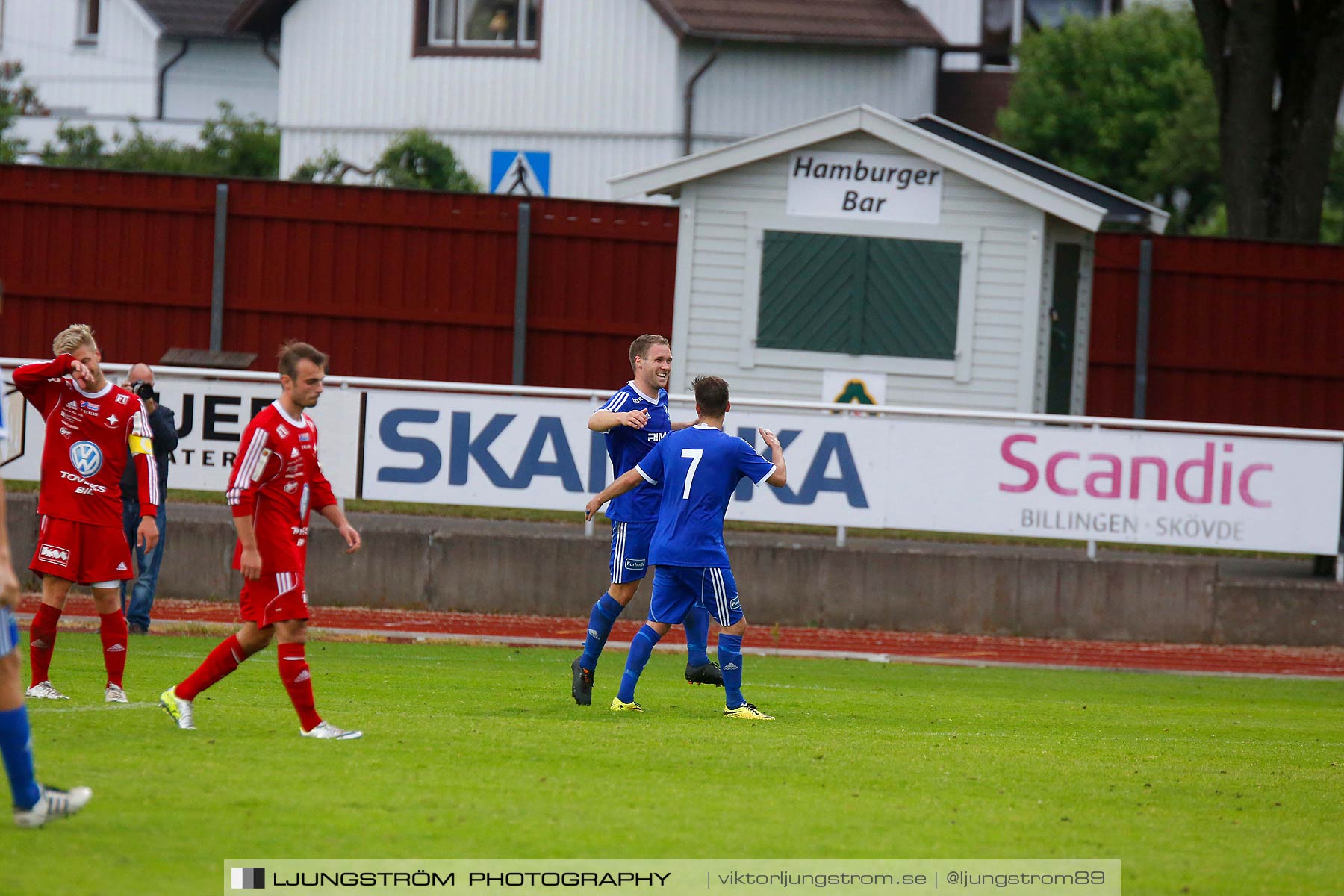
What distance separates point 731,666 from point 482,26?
23574 millimetres

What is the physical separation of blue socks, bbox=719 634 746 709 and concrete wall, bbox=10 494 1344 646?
5.49 m

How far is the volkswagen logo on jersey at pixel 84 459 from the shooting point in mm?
8953

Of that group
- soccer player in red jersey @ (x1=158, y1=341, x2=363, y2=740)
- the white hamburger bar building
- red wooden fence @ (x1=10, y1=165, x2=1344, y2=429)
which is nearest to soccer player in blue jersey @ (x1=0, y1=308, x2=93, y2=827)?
soccer player in red jersey @ (x1=158, y1=341, x2=363, y2=740)

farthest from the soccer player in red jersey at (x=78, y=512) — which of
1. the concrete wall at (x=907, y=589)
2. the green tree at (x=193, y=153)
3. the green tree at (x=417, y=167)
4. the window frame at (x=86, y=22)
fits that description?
the window frame at (x=86, y=22)

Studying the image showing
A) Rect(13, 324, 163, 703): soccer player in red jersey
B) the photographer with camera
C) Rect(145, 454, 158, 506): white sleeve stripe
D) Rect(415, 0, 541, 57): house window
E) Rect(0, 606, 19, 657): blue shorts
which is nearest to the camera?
Rect(0, 606, 19, 657): blue shorts

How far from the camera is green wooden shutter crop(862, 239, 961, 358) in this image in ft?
64.0

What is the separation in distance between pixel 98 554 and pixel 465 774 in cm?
300

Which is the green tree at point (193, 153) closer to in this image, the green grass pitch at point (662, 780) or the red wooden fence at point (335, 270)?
the red wooden fence at point (335, 270)

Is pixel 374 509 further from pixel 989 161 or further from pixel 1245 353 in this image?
pixel 1245 353

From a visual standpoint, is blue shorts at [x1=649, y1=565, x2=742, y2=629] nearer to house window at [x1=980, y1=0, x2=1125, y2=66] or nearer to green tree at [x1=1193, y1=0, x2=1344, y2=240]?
green tree at [x1=1193, y1=0, x2=1344, y2=240]

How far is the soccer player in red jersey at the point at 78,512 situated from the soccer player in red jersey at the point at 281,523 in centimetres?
147

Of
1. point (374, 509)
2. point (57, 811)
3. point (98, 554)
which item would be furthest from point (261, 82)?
point (57, 811)

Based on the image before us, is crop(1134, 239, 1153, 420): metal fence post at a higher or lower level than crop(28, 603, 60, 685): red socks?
higher

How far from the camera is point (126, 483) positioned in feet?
41.0
